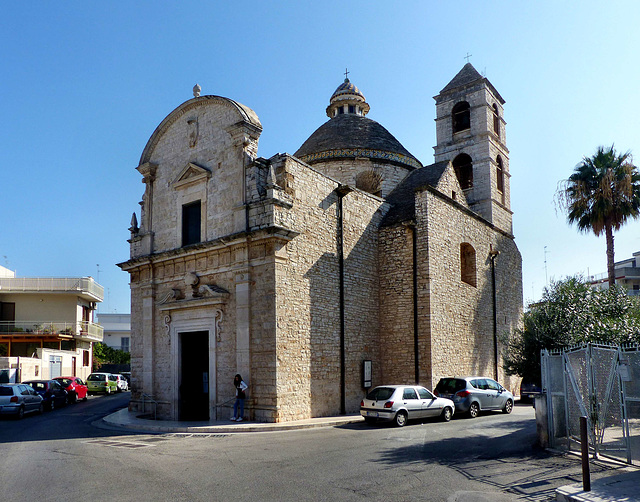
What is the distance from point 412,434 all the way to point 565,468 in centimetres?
479

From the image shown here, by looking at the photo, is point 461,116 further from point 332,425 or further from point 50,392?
point 50,392

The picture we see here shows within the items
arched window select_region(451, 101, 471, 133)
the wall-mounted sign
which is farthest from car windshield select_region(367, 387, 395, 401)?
arched window select_region(451, 101, 471, 133)

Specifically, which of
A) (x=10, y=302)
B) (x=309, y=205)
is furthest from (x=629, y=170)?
(x=10, y=302)

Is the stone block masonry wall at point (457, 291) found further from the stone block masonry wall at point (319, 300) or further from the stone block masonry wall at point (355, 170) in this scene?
the stone block masonry wall at point (355, 170)

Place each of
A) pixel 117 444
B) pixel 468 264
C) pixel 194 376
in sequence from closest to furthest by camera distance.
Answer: pixel 117 444 < pixel 194 376 < pixel 468 264

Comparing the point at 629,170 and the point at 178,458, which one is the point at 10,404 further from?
the point at 629,170

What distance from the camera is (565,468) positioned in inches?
371

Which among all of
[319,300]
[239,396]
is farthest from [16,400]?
[319,300]

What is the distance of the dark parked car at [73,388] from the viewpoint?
28534 millimetres

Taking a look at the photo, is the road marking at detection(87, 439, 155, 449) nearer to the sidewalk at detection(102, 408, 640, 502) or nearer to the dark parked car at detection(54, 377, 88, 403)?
the sidewalk at detection(102, 408, 640, 502)

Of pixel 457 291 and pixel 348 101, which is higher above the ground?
pixel 348 101

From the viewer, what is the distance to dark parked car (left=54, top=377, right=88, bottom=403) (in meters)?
28.5

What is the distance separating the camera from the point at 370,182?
26.8 metres

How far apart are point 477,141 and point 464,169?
182 cm
